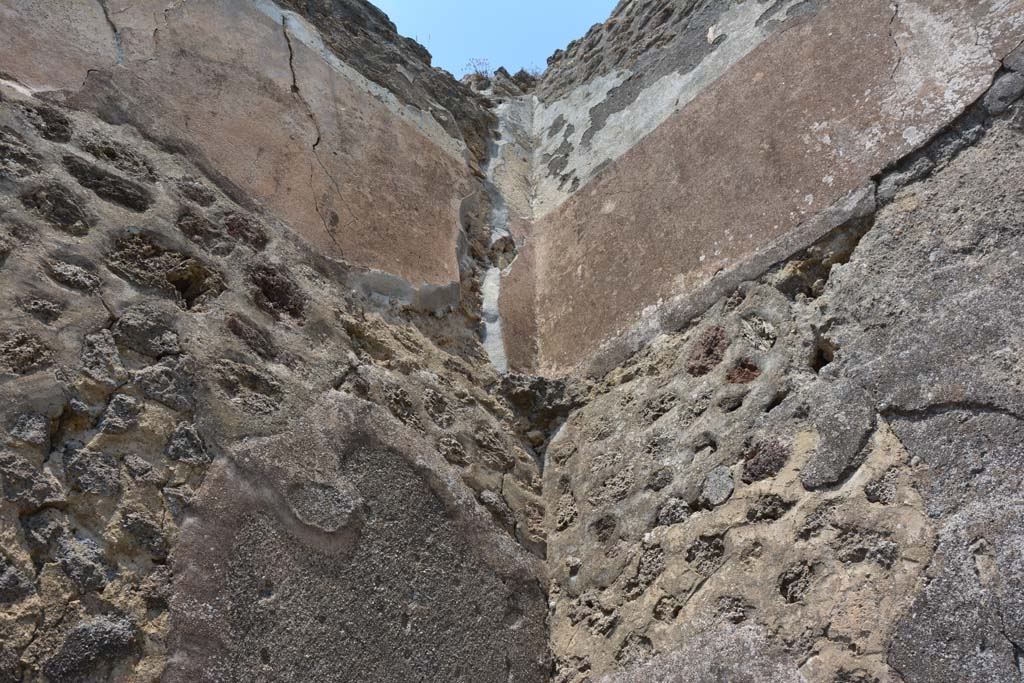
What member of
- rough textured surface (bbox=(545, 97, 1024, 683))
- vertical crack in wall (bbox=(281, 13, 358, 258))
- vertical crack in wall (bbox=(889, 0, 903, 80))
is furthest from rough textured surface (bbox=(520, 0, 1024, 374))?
vertical crack in wall (bbox=(281, 13, 358, 258))

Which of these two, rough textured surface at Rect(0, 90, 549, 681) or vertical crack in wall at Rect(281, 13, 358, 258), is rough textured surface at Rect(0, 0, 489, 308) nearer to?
vertical crack in wall at Rect(281, 13, 358, 258)

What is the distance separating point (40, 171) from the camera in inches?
78.6

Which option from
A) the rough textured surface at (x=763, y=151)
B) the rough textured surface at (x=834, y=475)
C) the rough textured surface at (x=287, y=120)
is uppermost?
the rough textured surface at (x=287, y=120)

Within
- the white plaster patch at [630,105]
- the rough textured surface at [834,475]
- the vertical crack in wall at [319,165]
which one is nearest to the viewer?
the rough textured surface at [834,475]

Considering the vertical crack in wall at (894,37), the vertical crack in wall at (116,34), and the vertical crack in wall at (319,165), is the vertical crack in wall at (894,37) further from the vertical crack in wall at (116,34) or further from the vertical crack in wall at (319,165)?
the vertical crack in wall at (116,34)

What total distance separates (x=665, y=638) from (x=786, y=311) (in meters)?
0.94

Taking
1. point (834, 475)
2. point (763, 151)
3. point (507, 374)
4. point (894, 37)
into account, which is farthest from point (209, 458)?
point (894, 37)

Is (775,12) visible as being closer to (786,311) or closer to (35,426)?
(786,311)

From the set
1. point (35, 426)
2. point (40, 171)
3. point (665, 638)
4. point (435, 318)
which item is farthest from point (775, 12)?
point (35, 426)

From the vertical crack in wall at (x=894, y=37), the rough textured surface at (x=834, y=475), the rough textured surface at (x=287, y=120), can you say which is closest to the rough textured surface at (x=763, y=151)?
the vertical crack in wall at (x=894, y=37)

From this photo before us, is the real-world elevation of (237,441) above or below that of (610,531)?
above

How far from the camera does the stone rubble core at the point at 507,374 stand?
5.32 ft

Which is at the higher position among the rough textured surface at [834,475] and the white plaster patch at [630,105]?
the white plaster patch at [630,105]

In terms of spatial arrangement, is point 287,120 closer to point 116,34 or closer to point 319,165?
point 319,165
